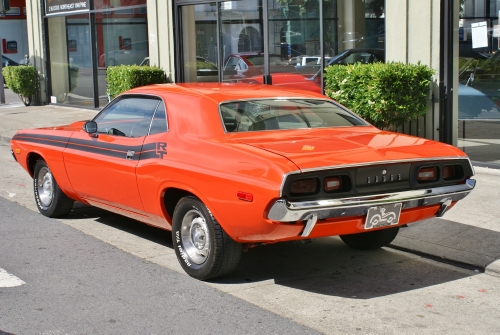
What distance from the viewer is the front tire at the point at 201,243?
18.8 feet

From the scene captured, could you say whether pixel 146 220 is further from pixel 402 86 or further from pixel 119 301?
pixel 402 86

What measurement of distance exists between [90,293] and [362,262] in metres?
2.38

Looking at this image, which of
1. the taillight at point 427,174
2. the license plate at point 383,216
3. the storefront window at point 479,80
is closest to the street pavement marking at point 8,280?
the license plate at point 383,216

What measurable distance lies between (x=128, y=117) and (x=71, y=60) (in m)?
15.1

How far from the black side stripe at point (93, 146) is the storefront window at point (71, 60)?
12.5 metres

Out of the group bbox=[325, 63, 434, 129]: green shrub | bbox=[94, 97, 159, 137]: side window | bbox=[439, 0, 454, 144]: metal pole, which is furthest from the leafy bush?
bbox=[94, 97, 159, 137]: side window

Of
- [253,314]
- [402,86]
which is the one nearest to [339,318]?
[253,314]

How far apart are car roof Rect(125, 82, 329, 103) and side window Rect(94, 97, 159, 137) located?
112 mm

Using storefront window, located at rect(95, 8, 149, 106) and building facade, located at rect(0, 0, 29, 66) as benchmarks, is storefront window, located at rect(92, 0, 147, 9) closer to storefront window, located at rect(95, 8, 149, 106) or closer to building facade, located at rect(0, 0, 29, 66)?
storefront window, located at rect(95, 8, 149, 106)

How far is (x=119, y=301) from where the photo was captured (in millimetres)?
5504

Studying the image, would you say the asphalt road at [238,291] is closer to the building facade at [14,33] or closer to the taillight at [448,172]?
the taillight at [448,172]

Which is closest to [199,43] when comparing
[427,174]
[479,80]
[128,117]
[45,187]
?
[479,80]

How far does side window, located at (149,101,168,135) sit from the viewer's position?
21.5 feet

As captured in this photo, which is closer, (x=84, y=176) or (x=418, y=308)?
(x=418, y=308)
